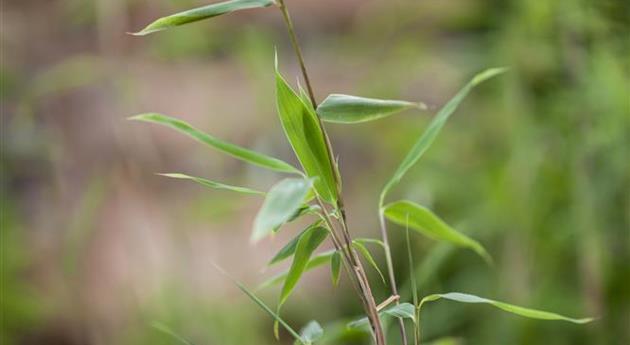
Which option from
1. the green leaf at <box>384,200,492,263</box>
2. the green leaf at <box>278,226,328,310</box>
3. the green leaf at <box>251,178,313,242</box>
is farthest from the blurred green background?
the green leaf at <box>251,178,313,242</box>

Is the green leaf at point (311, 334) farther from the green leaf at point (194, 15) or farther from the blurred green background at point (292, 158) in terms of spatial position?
the blurred green background at point (292, 158)

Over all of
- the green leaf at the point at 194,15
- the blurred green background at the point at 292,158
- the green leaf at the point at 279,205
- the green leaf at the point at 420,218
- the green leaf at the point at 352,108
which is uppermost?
the green leaf at the point at 194,15

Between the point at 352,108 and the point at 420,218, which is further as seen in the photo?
the point at 420,218

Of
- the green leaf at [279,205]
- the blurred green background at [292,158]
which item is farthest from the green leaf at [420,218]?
the blurred green background at [292,158]

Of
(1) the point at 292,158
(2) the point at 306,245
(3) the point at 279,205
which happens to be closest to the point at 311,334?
(2) the point at 306,245

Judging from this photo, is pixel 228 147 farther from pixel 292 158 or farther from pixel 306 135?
pixel 292 158

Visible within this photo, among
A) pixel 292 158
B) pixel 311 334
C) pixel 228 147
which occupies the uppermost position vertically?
pixel 228 147

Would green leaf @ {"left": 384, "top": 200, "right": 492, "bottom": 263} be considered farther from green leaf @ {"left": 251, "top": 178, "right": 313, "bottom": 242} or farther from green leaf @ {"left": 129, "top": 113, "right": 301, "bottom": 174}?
green leaf @ {"left": 251, "top": 178, "right": 313, "bottom": 242}
